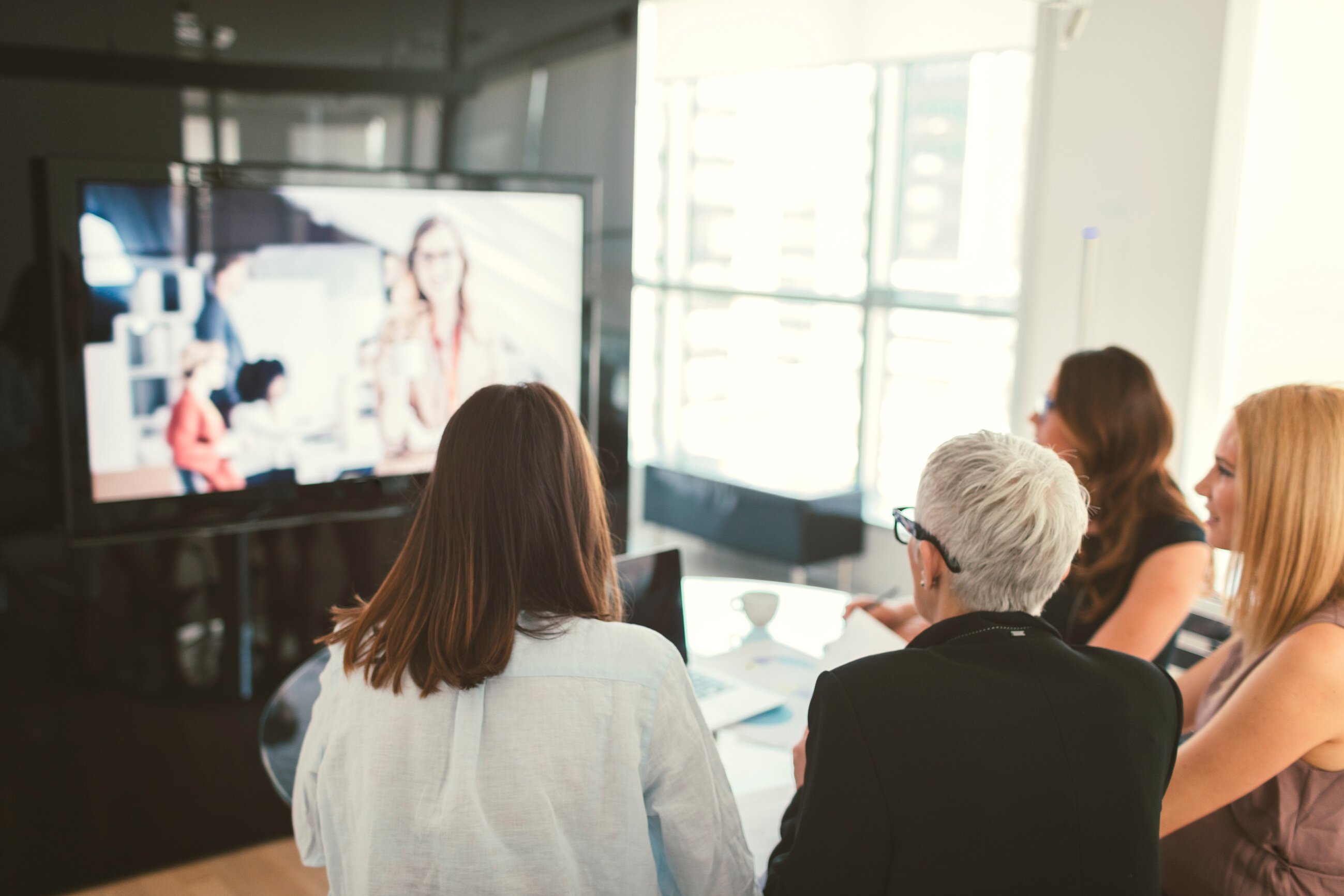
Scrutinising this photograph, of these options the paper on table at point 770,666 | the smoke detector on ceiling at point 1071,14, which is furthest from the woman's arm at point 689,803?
the smoke detector on ceiling at point 1071,14

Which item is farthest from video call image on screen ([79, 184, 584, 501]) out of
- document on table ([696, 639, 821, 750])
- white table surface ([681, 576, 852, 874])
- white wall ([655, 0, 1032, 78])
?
white wall ([655, 0, 1032, 78])

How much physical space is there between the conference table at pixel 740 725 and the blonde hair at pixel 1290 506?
2.62ft

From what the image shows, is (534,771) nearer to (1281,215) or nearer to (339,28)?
(339,28)

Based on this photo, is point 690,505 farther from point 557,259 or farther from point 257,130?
point 257,130

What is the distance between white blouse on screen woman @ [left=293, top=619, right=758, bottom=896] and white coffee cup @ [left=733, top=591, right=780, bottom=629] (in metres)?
1.18

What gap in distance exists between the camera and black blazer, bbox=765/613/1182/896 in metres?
1.20

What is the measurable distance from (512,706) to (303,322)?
1.90m

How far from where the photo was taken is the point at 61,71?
8.39ft

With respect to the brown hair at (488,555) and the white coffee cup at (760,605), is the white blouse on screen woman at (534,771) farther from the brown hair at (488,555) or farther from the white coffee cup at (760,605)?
the white coffee cup at (760,605)

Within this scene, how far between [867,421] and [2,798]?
3953mm

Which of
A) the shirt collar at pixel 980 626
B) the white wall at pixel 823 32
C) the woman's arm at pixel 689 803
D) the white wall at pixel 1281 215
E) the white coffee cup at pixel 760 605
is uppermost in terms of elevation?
the white wall at pixel 823 32

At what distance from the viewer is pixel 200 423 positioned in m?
2.80

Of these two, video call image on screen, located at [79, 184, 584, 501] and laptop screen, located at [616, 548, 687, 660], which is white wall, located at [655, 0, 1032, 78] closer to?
video call image on screen, located at [79, 184, 584, 501]

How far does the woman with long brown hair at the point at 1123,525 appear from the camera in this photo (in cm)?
213
